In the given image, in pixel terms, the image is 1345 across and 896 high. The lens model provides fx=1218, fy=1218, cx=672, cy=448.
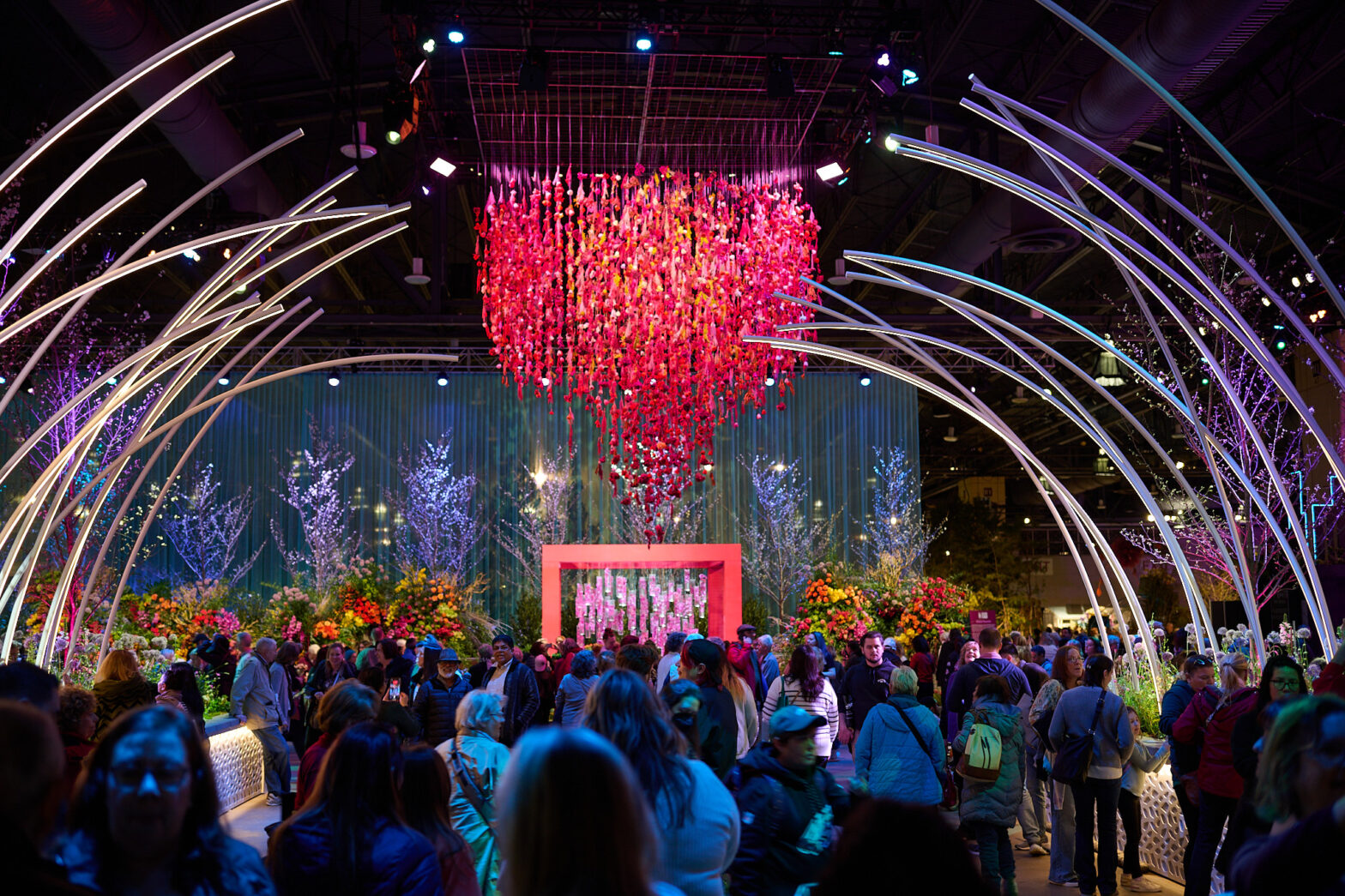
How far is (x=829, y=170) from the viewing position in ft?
39.5

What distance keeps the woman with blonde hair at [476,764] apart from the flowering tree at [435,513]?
715 inches

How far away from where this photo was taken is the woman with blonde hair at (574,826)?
1836 mm

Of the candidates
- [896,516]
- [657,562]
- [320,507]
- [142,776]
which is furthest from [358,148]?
[896,516]

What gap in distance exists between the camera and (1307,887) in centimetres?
220

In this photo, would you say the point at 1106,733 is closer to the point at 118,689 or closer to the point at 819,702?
the point at 819,702

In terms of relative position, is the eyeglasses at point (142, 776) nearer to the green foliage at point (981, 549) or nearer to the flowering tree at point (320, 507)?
the flowering tree at point (320, 507)

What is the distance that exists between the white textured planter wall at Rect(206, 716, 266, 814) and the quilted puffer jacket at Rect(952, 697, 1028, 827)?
555 centimetres

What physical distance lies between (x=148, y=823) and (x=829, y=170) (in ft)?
35.4

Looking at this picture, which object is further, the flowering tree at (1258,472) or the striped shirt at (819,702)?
the flowering tree at (1258,472)

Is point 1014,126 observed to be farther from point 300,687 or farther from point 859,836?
point 300,687

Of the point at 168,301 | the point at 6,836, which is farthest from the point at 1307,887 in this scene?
the point at 168,301

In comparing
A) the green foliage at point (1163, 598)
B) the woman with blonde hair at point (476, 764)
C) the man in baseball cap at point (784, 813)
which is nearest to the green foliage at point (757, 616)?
the green foliage at point (1163, 598)

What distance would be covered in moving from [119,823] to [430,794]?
1019mm

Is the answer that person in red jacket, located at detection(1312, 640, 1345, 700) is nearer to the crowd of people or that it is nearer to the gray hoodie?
the crowd of people
